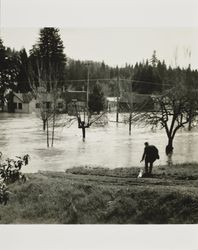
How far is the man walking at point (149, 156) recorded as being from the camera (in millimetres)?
5578

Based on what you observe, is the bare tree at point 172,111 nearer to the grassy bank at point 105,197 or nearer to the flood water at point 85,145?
the flood water at point 85,145

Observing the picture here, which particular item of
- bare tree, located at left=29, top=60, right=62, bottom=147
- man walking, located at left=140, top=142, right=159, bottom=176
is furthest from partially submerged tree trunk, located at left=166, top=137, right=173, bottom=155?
bare tree, located at left=29, top=60, right=62, bottom=147

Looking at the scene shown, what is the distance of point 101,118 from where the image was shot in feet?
19.1

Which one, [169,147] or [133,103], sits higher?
[133,103]

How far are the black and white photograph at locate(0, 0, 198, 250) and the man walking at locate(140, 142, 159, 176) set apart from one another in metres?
0.01

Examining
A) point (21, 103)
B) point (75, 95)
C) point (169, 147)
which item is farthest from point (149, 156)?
point (21, 103)

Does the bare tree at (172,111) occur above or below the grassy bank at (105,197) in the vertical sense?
above

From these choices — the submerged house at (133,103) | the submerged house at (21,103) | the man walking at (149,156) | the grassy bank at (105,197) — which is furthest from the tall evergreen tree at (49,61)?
the man walking at (149,156)

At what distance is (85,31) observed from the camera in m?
5.43

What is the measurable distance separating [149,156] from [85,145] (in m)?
0.96

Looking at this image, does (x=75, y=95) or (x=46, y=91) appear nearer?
(x=46, y=91)

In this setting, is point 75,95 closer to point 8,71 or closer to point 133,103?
point 133,103

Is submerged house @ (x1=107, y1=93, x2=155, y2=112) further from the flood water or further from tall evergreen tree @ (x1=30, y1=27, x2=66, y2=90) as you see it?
tall evergreen tree @ (x1=30, y1=27, x2=66, y2=90)

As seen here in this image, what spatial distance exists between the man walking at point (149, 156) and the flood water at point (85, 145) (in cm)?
6
